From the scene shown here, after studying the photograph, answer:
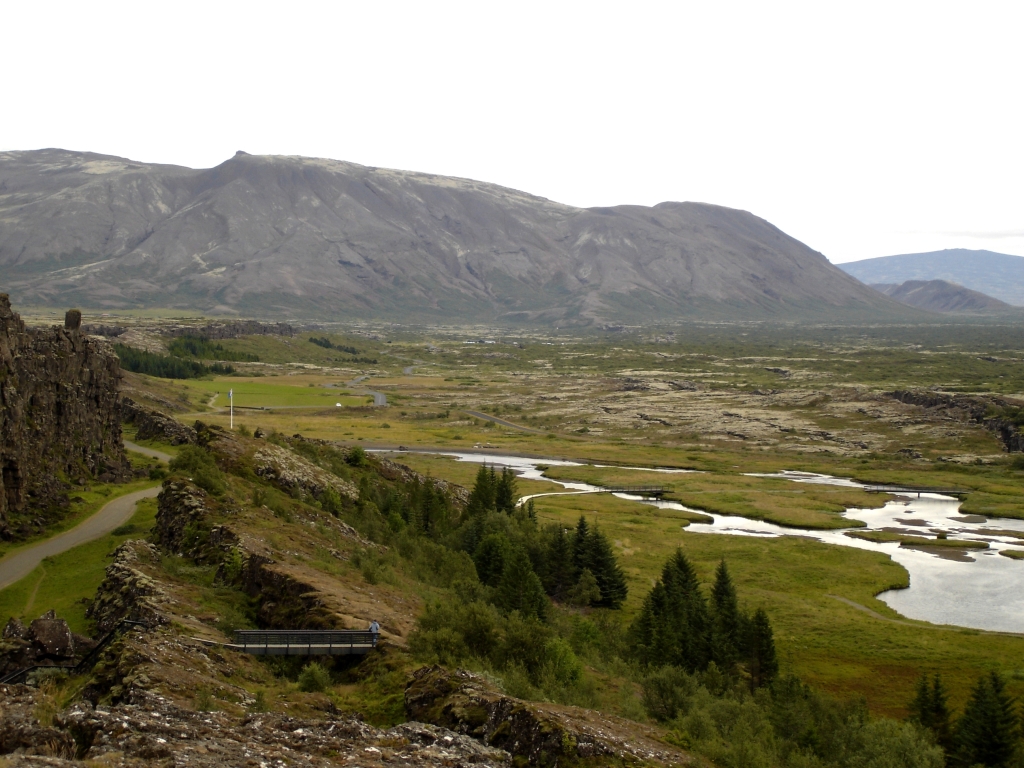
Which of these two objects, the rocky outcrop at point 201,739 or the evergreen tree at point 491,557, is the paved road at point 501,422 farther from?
the rocky outcrop at point 201,739

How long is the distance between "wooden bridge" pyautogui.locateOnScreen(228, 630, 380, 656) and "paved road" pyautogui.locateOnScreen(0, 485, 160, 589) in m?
16.7

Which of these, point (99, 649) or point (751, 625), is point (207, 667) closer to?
point (99, 649)

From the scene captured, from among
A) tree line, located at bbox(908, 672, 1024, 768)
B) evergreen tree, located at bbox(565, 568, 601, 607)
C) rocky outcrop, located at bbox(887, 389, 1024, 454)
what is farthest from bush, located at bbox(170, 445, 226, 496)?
rocky outcrop, located at bbox(887, 389, 1024, 454)

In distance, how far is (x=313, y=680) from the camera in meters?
25.3

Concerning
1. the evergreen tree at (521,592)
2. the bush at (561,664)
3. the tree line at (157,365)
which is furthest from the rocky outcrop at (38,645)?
the tree line at (157,365)

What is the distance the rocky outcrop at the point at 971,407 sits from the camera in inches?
5364

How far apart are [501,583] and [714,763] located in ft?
73.5

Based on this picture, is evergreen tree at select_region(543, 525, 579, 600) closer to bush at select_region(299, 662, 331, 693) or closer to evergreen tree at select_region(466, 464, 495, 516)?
evergreen tree at select_region(466, 464, 495, 516)

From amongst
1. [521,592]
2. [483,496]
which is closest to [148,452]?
[483,496]

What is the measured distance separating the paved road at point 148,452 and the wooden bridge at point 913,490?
3404 inches

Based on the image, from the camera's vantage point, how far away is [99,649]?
24359 millimetres

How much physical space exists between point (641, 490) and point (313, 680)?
8432 centimetres

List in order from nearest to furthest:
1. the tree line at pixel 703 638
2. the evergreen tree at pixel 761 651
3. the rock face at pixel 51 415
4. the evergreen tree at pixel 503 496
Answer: the tree line at pixel 703 638
the evergreen tree at pixel 761 651
the rock face at pixel 51 415
the evergreen tree at pixel 503 496

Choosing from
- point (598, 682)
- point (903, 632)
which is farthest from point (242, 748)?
point (903, 632)
